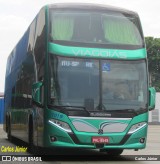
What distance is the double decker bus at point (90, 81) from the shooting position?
12.3 metres

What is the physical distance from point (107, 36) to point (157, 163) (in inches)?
136

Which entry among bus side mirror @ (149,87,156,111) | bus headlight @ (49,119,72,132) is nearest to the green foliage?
bus side mirror @ (149,87,156,111)

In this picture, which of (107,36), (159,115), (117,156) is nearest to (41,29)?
(107,36)

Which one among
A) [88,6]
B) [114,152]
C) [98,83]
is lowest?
[114,152]

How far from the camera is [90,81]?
12.6 m

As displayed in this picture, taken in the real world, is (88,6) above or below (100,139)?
above

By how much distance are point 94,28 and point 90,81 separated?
147 cm

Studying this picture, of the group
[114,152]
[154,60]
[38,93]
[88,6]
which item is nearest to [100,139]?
[38,93]

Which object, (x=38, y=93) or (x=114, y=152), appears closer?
(x=38, y=93)

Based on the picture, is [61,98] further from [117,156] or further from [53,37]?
[117,156]

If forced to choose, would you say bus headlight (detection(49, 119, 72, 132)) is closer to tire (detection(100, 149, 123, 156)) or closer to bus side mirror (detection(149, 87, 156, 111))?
bus side mirror (detection(149, 87, 156, 111))

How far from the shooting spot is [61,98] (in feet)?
40.5

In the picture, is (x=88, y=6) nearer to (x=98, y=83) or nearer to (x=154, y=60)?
(x=98, y=83)

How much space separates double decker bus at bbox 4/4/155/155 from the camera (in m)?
12.3
